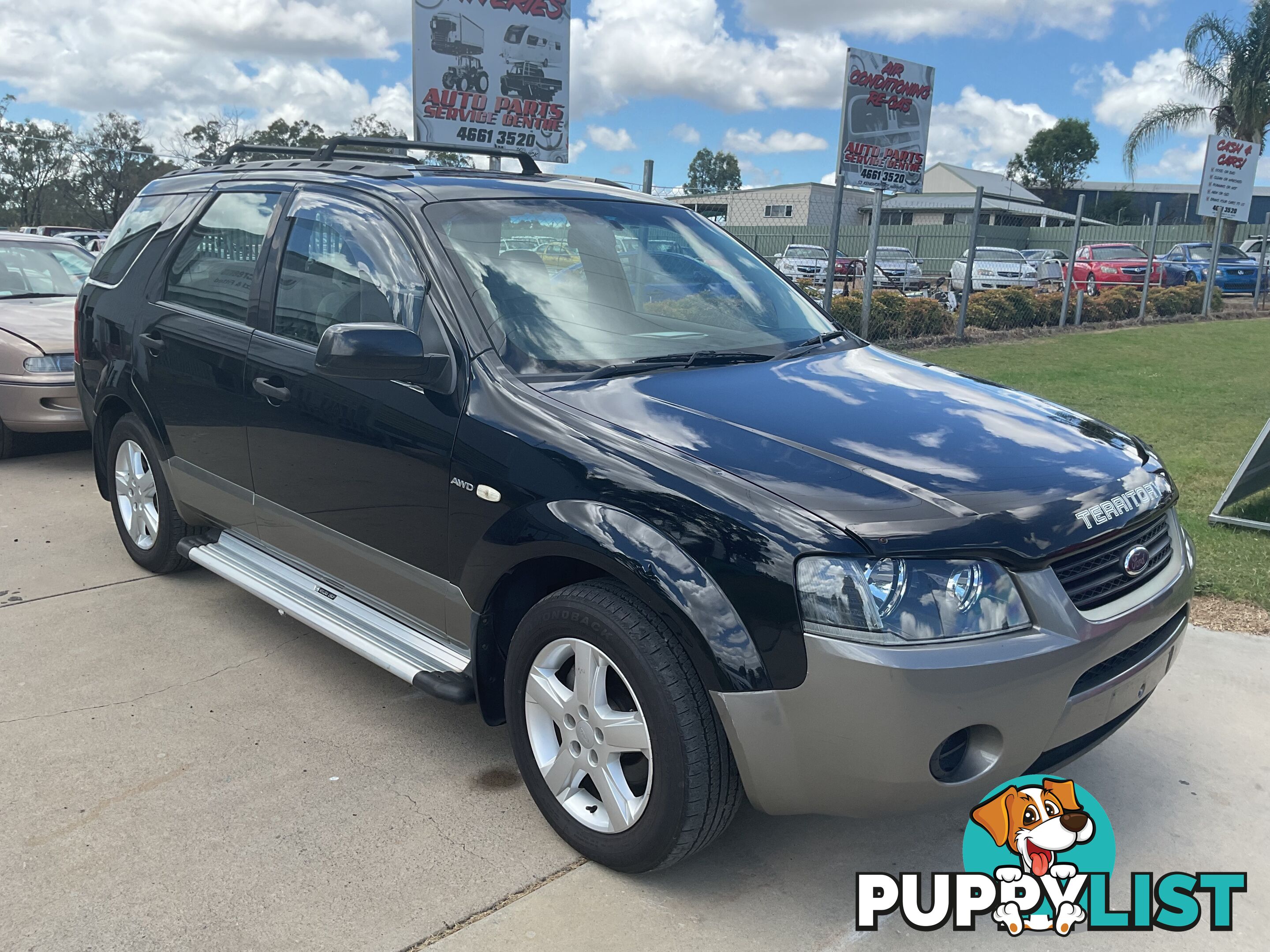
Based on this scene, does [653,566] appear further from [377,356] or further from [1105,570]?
[1105,570]

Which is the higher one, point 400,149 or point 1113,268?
point 400,149

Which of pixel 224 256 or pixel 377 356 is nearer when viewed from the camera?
pixel 377 356

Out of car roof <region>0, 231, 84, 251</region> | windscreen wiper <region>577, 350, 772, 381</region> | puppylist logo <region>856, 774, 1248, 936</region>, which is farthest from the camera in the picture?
car roof <region>0, 231, 84, 251</region>

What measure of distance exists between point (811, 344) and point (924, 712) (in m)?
1.75

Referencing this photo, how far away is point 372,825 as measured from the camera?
9.70 ft

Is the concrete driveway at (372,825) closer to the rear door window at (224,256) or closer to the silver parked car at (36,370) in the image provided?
the rear door window at (224,256)

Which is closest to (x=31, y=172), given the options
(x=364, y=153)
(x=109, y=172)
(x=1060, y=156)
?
(x=109, y=172)

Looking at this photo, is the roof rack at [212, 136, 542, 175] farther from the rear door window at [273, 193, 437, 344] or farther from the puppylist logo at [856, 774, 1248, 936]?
the puppylist logo at [856, 774, 1248, 936]

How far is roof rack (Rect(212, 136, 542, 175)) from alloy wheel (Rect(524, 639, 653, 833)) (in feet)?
7.04

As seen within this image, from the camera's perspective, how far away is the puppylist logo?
8.57ft

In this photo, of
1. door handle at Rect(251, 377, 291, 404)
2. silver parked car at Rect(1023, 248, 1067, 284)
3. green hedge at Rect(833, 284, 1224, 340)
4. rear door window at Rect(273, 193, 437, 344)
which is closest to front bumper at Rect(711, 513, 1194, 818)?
rear door window at Rect(273, 193, 437, 344)

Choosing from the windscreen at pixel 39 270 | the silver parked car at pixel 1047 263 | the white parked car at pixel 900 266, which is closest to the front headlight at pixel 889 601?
the windscreen at pixel 39 270

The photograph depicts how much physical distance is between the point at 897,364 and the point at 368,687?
7.40 feet

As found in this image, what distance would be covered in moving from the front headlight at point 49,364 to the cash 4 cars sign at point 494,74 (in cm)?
444
